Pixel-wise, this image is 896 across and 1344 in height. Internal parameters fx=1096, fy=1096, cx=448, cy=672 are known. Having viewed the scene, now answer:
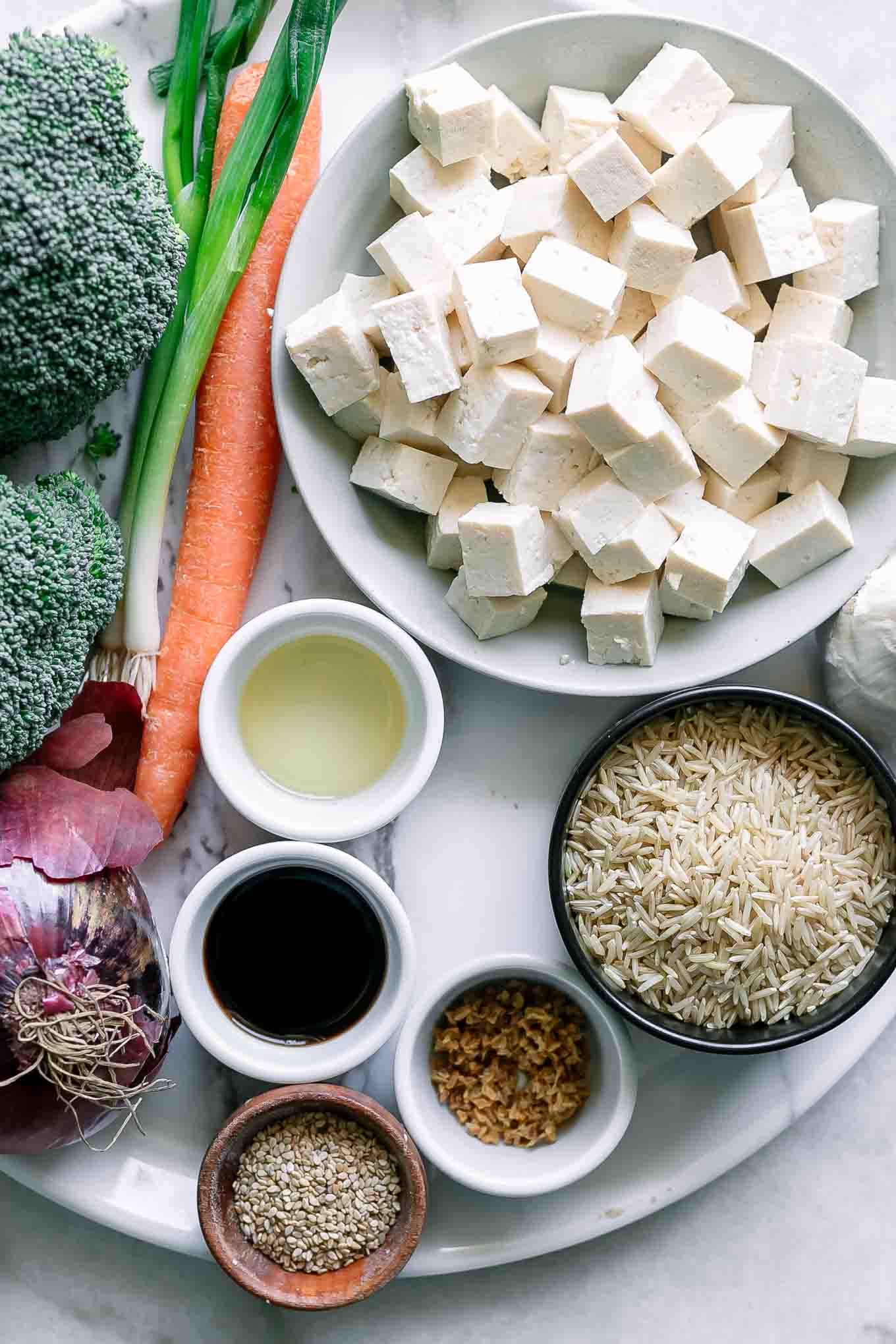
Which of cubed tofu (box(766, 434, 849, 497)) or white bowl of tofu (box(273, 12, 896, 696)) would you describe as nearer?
white bowl of tofu (box(273, 12, 896, 696))

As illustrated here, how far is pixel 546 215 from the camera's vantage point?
1483 mm

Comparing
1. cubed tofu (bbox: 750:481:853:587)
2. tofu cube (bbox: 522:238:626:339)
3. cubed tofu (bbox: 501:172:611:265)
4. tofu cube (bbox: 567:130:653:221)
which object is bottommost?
cubed tofu (bbox: 750:481:853:587)

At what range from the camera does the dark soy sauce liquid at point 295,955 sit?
1583mm

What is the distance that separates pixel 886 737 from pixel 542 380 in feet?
2.43

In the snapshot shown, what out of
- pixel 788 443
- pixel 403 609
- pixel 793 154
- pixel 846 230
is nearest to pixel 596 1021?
pixel 403 609

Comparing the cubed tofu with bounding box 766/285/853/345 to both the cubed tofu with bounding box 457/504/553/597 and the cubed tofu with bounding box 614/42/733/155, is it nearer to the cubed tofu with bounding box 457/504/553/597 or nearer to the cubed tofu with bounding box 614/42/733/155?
the cubed tofu with bounding box 614/42/733/155

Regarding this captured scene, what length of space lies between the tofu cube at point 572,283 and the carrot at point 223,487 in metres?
0.43

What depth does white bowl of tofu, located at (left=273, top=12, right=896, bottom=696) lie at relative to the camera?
4.79ft

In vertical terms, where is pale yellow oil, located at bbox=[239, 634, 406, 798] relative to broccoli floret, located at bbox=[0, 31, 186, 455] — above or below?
below

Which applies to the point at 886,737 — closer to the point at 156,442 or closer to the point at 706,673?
the point at 706,673

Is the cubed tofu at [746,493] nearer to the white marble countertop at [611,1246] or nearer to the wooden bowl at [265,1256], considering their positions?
the white marble countertop at [611,1246]

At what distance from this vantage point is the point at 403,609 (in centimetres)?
159

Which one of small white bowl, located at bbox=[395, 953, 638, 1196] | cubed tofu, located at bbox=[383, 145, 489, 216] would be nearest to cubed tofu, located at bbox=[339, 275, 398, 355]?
cubed tofu, located at bbox=[383, 145, 489, 216]

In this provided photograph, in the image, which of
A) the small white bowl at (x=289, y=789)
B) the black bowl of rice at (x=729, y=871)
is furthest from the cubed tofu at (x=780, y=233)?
the small white bowl at (x=289, y=789)
